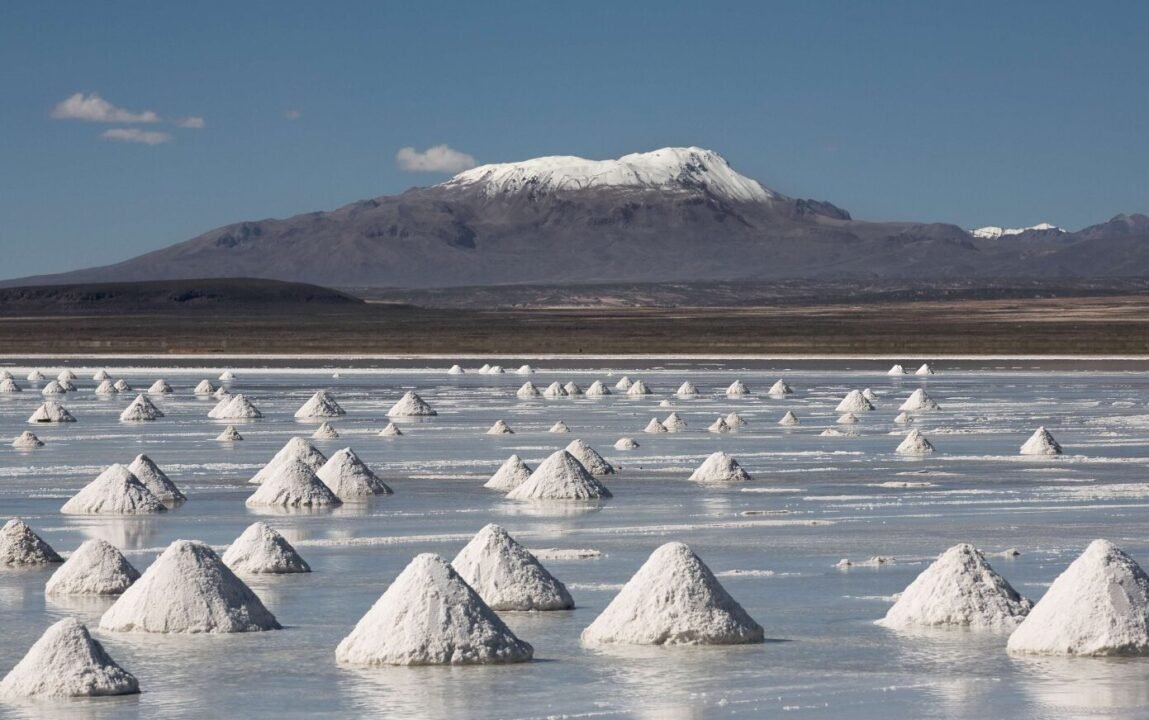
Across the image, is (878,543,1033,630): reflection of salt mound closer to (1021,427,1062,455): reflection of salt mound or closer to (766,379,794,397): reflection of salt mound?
(1021,427,1062,455): reflection of salt mound

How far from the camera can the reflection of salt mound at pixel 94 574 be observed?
16781 mm

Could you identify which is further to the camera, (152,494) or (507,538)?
(152,494)

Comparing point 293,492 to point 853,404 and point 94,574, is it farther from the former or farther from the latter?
point 853,404

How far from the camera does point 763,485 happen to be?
27312mm

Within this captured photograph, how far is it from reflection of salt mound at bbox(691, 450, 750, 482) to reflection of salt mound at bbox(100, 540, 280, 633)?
13.4 m

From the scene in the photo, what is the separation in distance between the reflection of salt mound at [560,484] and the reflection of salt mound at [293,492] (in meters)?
2.31

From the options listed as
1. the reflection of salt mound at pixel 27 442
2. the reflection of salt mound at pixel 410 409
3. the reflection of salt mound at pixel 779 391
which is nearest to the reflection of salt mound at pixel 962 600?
the reflection of salt mound at pixel 27 442

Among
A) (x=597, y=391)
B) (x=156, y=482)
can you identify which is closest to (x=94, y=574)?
(x=156, y=482)

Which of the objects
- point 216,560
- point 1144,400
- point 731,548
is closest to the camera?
point 216,560

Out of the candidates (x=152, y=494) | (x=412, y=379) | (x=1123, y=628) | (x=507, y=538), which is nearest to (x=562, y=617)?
(x=507, y=538)

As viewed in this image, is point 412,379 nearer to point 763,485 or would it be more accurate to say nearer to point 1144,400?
point 1144,400

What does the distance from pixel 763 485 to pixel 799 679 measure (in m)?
14.4

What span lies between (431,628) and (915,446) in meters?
20.6

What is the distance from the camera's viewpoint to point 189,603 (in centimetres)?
1491
